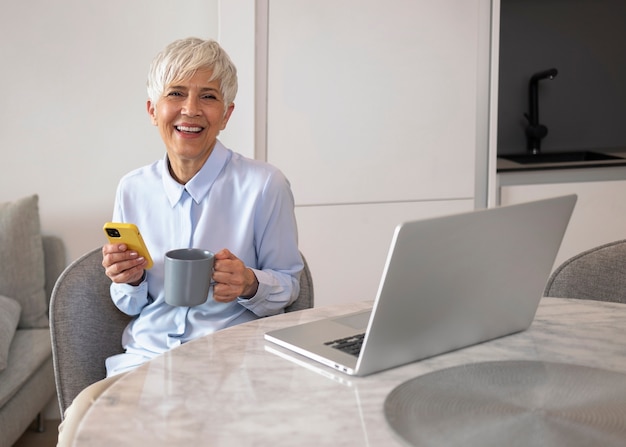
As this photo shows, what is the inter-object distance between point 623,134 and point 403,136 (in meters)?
1.37

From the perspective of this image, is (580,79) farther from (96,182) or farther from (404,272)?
(404,272)

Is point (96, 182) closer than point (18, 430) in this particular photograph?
No

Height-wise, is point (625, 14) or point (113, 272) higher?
point (625, 14)

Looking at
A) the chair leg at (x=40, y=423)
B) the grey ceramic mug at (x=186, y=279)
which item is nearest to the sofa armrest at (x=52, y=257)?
the chair leg at (x=40, y=423)

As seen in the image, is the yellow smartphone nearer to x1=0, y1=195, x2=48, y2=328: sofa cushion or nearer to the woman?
the woman

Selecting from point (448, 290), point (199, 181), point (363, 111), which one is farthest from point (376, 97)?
point (448, 290)

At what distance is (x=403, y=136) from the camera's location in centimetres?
338

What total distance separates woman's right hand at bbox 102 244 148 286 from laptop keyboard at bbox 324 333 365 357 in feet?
1.66

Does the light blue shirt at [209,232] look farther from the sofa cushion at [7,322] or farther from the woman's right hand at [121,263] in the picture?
the sofa cushion at [7,322]

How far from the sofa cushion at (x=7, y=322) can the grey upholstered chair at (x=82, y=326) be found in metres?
0.78

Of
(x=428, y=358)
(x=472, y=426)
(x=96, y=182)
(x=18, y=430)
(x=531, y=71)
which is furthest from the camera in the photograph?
(x=531, y=71)

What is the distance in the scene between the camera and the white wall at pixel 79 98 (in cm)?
306

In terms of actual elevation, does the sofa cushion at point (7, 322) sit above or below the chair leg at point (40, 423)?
above

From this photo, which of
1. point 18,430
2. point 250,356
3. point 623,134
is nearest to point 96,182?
point 18,430
